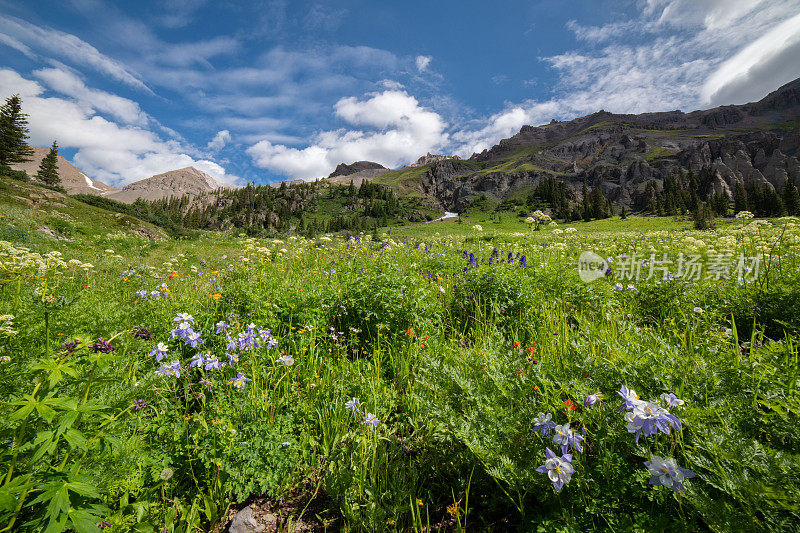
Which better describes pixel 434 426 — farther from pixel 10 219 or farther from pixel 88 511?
pixel 10 219

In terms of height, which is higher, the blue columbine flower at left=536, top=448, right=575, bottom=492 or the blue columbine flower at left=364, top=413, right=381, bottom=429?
the blue columbine flower at left=536, top=448, right=575, bottom=492

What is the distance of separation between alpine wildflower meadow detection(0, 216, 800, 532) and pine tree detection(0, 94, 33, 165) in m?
72.1

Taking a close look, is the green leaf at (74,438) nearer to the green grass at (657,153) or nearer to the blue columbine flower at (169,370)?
the blue columbine flower at (169,370)

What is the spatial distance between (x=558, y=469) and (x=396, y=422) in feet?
5.38

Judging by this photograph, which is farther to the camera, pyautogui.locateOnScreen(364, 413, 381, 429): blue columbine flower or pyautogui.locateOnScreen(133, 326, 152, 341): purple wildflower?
pyautogui.locateOnScreen(133, 326, 152, 341): purple wildflower

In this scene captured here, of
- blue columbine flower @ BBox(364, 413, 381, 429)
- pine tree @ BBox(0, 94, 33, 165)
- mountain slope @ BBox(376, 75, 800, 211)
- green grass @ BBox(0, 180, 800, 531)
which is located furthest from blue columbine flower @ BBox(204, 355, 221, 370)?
mountain slope @ BBox(376, 75, 800, 211)

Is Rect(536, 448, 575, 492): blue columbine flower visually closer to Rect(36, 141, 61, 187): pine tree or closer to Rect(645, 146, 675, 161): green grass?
Rect(36, 141, 61, 187): pine tree

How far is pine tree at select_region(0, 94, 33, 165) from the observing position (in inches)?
1813

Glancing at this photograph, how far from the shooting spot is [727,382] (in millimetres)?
1921

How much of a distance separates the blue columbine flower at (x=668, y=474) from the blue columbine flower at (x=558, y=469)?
0.32 metres

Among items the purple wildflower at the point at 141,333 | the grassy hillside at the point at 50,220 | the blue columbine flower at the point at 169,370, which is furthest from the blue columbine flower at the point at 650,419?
the grassy hillside at the point at 50,220

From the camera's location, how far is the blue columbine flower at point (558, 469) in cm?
146

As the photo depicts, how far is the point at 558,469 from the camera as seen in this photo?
1.53 meters

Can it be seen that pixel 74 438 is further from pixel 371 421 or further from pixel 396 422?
pixel 396 422
